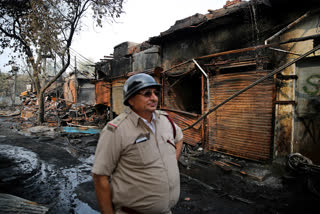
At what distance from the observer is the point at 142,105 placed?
1.69 meters

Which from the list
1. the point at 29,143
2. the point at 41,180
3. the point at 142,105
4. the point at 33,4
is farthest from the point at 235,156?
the point at 33,4

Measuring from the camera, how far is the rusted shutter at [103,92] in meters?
14.7

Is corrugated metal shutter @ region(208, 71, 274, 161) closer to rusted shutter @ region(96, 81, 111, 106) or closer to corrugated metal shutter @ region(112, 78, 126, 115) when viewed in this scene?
corrugated metal shutter @ region(112, 78, 126, 115)

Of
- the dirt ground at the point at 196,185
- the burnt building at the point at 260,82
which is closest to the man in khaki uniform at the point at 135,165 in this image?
the dirt ground at the point at 196,185

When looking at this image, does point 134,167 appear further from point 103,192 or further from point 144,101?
point 144,101

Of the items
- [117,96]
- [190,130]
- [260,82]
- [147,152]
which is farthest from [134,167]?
[117,96]

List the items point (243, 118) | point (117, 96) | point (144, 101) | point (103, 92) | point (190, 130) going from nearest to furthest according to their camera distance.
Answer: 1. point (144, 101)
2. point (243, 118)
3. point (190, 130)
4. point (117, 96)
5. point (103, 92)

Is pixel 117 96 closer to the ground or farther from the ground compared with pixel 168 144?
farther from the ground

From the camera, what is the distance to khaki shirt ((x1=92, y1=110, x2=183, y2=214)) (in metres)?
1.47

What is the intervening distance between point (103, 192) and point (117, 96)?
1260 cm

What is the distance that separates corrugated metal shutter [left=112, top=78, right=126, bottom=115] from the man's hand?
11732mm

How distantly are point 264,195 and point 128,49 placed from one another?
42.9ft

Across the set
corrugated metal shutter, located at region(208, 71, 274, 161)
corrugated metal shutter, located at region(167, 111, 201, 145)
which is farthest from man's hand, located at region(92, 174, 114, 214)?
corrugated metal shutter, located at region(167, 111, 201, 145)

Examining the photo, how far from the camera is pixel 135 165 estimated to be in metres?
1.53
